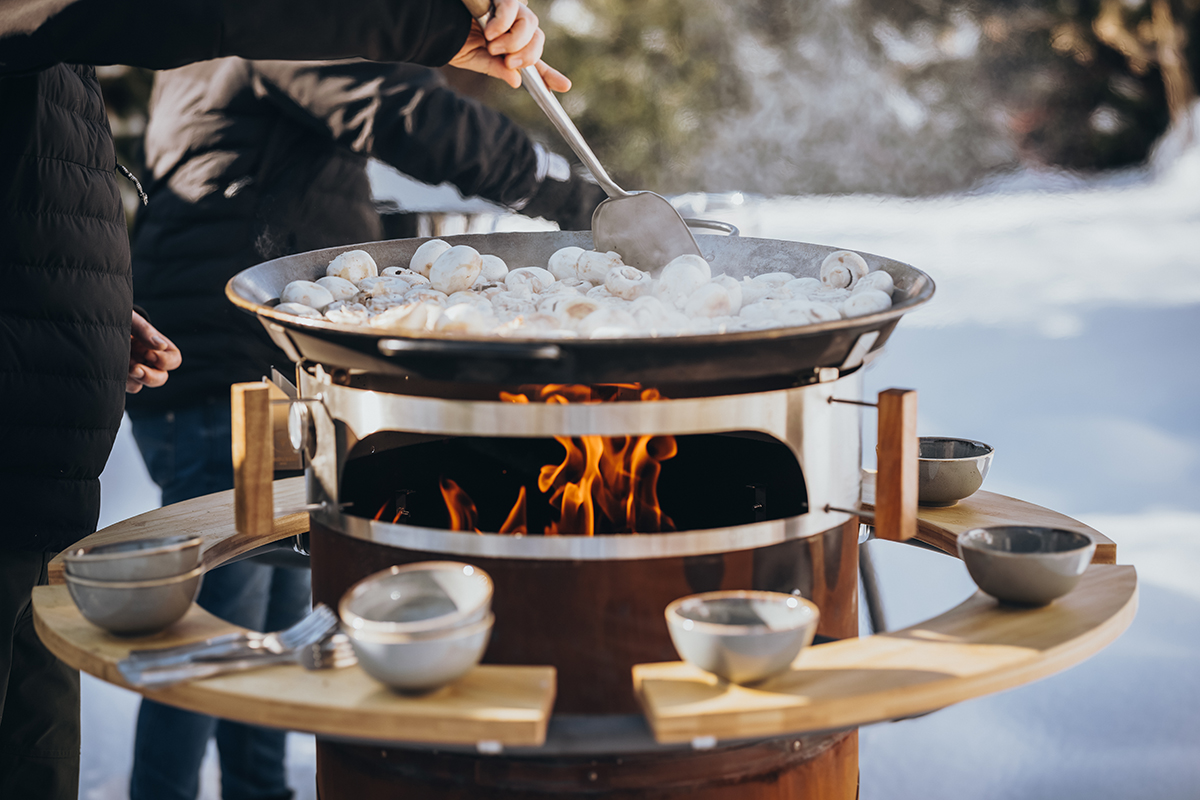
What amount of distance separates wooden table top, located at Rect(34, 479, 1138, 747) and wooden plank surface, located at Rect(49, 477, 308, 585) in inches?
8.7

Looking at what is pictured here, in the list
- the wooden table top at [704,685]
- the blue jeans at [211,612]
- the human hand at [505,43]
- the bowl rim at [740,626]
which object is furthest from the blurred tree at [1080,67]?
the bowl rim at [740,626]

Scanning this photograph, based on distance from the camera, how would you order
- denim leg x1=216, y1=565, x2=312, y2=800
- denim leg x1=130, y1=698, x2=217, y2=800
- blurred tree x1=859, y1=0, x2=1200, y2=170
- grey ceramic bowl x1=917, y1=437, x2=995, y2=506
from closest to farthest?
grey ceramic bowl x1=917, y1=437, x2=995, y2=506 < denim leg x1=130, y1=698, x2=217, y2=800 < denim leg x1=216, y1=565, x2=312, y2=800 < blurred tree x1=859, y1=0, x2=1200, y2=170

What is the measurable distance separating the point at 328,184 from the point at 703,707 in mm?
1587

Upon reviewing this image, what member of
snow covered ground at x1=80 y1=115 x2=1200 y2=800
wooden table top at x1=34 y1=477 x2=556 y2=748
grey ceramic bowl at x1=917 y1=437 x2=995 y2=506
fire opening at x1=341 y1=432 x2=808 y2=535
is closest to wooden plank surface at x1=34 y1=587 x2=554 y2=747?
wooden table top at x1=34 y1=477 x2=556 y2=748

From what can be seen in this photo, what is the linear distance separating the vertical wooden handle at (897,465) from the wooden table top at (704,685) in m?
0.11

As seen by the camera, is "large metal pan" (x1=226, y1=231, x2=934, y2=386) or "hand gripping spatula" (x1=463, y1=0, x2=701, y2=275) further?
"hand gripping spatula" (x1=463, y1=0, x2=701, y2=275)

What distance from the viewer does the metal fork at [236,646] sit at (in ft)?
3.16

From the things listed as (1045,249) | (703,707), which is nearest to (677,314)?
(703,707)

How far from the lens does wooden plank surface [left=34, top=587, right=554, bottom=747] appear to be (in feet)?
2.79

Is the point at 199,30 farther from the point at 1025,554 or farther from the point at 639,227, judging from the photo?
the point at 1025,554

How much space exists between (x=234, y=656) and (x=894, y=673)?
60cm

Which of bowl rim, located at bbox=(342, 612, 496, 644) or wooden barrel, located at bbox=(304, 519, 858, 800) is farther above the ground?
bowl rim, located at bbox=(342, 612, 496, 644)

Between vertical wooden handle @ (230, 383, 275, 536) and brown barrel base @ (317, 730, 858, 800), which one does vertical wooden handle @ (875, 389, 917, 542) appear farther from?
vertical wooden handle @ (230, 383, 275, 536)

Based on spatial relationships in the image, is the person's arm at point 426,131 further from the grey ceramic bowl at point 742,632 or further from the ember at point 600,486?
the grey ceramic bowl at point 742,632
